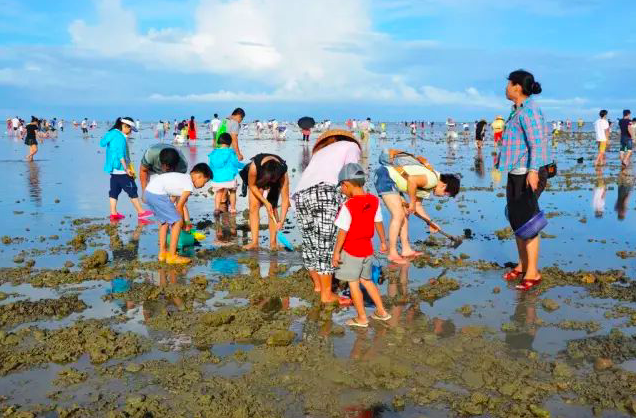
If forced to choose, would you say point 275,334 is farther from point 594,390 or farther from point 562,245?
point 562,245

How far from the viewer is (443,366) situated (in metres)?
4.51

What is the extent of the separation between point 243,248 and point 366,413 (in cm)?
513

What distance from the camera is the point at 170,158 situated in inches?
310

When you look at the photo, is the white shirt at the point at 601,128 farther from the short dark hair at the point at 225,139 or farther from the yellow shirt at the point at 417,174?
the yellow shirt at the point at 417,174

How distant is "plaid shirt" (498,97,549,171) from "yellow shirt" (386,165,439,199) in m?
0.92

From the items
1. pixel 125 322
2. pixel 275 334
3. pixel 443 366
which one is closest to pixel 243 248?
pixel 125 322

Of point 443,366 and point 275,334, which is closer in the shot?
point 443,366

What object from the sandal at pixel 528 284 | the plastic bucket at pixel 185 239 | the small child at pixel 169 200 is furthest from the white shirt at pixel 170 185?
the sandal at pixel 528 284

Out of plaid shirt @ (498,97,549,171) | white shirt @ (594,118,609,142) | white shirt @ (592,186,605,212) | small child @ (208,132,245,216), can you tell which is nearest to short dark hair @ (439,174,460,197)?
plaid shirt @ (498,97,549,171)

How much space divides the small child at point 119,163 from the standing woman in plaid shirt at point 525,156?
23.2 feet

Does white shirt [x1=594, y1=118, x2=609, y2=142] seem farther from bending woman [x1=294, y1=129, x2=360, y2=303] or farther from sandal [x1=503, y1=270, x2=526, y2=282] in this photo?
bending woman [x1=294, y1=129, x2=360, y2=303]

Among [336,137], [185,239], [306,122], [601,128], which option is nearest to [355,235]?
[336,137]

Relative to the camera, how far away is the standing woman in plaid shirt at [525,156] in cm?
653

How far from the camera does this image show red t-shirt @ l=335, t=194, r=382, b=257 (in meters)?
5.32
